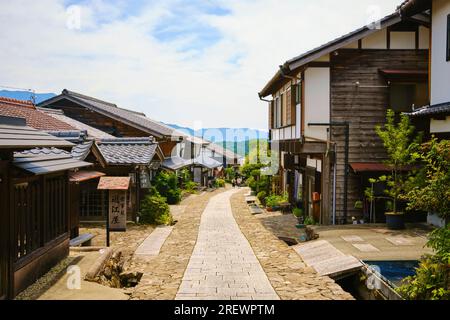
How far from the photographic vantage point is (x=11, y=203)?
831 centimetres

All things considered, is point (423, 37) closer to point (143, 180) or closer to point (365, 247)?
point (365, 247)

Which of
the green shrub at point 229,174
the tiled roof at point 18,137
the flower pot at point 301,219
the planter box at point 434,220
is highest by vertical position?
the tiled roof at point 18,137

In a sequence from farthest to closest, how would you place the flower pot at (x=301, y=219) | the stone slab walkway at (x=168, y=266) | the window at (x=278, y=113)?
the window at (x=278, y=113) < the flower pot at (x=301, y=219) < the stone slab walkway at (x=168, y=266)

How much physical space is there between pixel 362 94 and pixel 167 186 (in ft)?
57.3

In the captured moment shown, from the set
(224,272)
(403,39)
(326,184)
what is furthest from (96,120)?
(224,272)

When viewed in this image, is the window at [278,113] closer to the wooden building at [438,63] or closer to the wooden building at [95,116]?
the wooden building at [95,116]

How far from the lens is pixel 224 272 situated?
37.4 ft

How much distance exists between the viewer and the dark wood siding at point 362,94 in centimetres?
1775

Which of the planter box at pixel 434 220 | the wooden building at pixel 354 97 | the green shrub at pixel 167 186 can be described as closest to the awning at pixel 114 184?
the wooden building at pixel 354 97

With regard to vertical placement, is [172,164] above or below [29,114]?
below

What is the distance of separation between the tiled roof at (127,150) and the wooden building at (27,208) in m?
9.18

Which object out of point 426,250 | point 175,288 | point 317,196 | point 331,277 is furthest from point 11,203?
point 317,196
